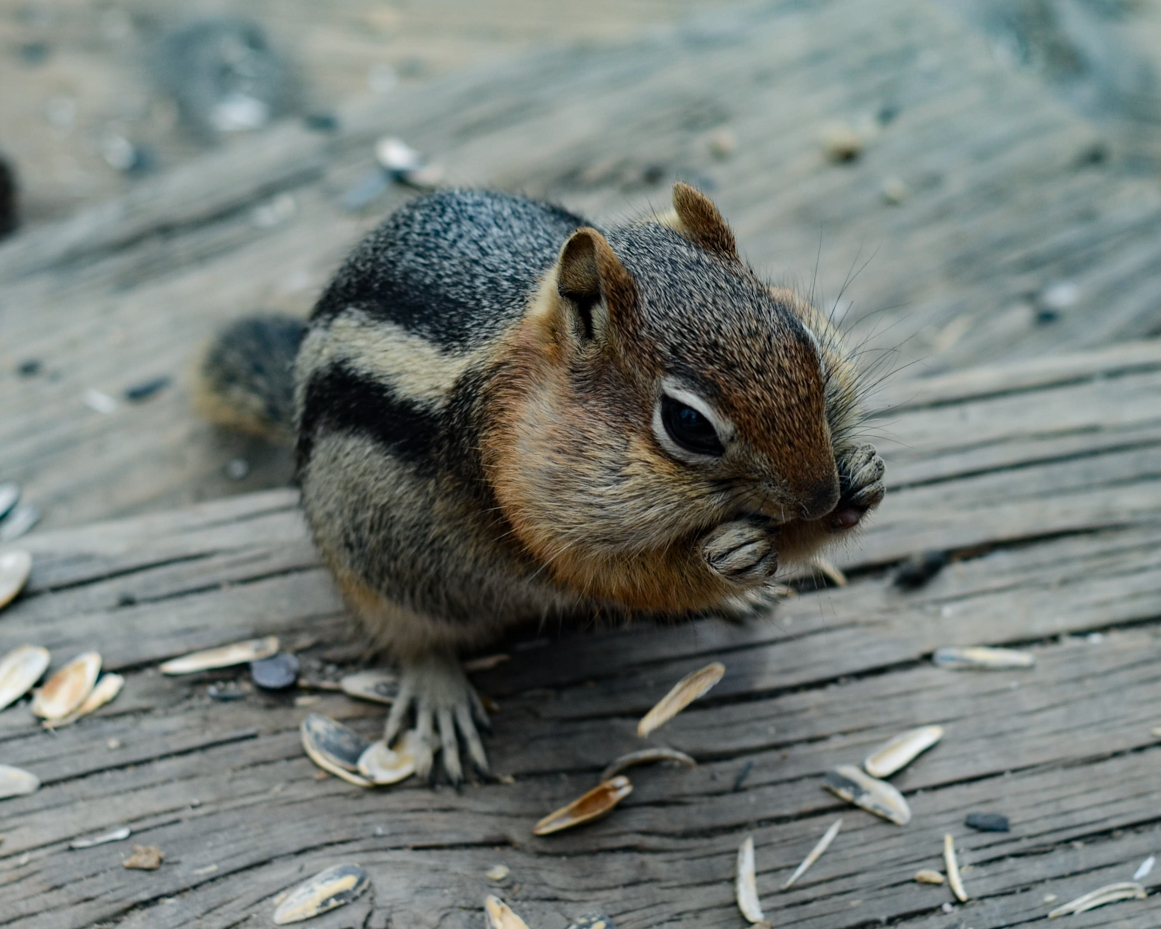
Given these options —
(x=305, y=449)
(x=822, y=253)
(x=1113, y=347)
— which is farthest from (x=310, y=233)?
(x=1113, y=347)


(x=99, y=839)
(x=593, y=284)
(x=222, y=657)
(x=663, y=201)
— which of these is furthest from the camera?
(x=663, y=201)

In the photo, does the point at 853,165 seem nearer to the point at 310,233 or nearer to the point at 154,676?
A: the point at 310,233

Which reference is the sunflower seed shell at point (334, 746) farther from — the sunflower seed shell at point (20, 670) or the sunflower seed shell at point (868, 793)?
the sunflower seed shell at point (868, 793)

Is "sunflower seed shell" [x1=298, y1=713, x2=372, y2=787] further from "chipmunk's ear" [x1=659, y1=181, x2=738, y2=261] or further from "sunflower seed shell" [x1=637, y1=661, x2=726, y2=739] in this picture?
"chipmunk's ear" [x1=659, y1=181, x2=738, y2=261]

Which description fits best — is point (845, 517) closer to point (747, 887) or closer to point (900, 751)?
point (900, 751)

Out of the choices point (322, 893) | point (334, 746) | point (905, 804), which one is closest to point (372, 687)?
point (334, 746)

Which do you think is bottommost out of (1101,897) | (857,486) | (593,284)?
(1101,897)

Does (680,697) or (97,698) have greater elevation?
(680,697)

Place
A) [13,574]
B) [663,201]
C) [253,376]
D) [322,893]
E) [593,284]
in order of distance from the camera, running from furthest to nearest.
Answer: [663,201]
[253,376]
[13,574]
[322,893]
[593,284]
